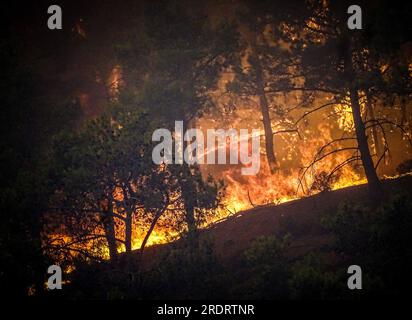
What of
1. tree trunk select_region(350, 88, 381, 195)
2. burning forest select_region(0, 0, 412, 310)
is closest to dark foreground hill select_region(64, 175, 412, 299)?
burning forest select_region(0, 0, 412, 310)

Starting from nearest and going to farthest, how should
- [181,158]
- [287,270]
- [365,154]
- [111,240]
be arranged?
[287,270]
[111,240]
[181,158]
[365,154]

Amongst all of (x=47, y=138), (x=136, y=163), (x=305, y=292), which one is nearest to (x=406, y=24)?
(x=305, y=292)

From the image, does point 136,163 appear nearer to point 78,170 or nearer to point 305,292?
point 78,170

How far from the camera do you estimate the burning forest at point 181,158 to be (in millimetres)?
8328

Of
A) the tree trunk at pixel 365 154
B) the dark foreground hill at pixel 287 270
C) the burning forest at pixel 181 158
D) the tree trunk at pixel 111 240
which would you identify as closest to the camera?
the dark foreground hill at pixel 287 270

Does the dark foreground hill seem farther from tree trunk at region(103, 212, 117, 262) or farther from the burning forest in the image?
tree trunk at region(103, 212, 117, 262)

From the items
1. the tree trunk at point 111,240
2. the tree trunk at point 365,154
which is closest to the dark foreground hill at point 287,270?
the tree trunk at point 111,240

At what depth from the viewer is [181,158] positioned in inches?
426

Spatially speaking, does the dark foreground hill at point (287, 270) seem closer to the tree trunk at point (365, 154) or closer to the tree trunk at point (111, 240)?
the tree trunk at point (111, 240)

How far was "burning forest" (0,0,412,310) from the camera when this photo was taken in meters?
8.33

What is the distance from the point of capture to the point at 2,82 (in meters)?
12.9

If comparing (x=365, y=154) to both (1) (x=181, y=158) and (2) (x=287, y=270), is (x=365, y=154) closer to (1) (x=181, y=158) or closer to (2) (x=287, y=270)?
(1) (x=181, y=158)

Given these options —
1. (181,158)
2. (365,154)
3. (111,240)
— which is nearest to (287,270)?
(181,158)

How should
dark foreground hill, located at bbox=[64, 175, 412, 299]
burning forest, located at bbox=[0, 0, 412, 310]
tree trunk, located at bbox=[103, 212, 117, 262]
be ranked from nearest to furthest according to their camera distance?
1. dark foreground hill, located at bbox=[64, 175, 412, 299]
2. burning forest, located at bbox=[0, 0, 412, 310]
3. tree trunk, located at bbox=[103, 212, 117, 262]
